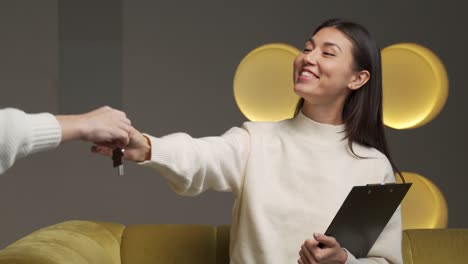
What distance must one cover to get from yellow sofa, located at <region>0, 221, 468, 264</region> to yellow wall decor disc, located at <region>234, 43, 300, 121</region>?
0.65 m

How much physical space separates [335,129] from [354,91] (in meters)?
0.13

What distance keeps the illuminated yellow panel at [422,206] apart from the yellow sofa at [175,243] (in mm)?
500

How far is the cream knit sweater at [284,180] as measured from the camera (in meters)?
2.07

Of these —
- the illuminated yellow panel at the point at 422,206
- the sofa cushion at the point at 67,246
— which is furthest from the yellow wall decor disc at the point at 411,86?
the sofa cushion at the point at 67,246

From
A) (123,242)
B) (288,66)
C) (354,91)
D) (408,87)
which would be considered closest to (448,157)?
(408,87)

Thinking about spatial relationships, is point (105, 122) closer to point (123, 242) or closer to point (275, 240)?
point (275, 240)

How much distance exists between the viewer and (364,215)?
189 cm

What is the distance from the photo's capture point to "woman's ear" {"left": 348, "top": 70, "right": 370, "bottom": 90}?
220 centimetres

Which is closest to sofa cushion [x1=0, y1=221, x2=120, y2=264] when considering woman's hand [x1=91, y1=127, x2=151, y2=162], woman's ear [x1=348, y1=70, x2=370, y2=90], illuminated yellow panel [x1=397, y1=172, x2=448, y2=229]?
woman's hand [x1=91, y1=127, x2=151, y2=162]

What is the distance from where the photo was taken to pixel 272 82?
9.83ft

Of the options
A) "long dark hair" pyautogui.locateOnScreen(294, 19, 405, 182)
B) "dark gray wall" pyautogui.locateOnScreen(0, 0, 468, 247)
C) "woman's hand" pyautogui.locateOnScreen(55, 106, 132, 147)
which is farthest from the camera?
"dark gray wall" pyautogui.locateOnScreen(0, 0, 468, 247)

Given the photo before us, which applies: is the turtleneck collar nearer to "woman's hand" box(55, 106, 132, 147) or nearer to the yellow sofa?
the yellow sofa

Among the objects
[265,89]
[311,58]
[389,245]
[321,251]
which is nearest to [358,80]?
[311,58]

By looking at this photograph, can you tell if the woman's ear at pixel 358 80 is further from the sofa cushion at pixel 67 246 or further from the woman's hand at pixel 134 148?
the sofa cushion at pixel 67 246
